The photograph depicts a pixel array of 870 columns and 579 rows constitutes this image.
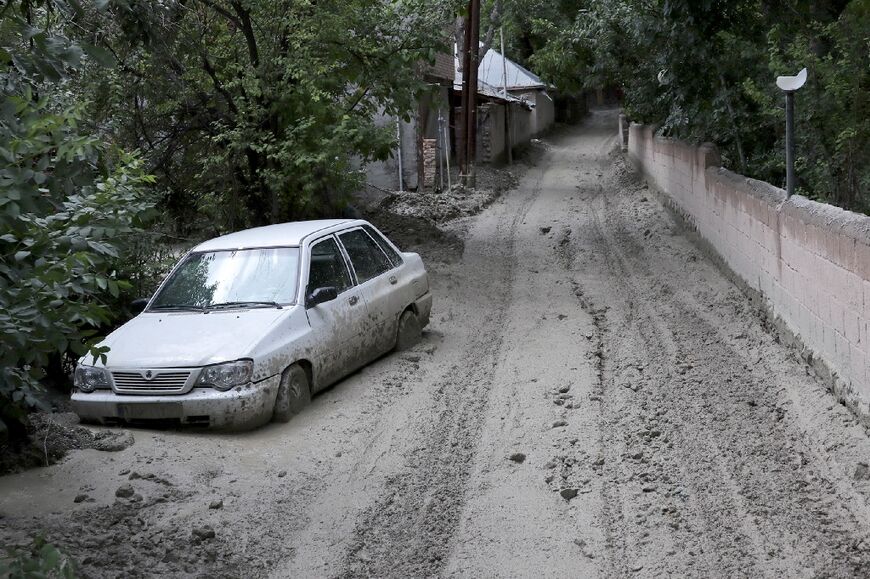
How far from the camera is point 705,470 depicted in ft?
20.9

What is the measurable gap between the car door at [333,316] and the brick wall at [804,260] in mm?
3917

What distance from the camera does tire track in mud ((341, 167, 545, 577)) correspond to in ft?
17.8

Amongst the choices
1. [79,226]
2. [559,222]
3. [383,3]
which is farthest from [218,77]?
[79,226]

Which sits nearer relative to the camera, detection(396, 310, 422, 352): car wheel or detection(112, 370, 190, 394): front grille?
detection(112, 370, 190, 394): front grille

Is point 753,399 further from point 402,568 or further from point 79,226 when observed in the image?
point 79,226

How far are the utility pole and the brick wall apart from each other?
11267 millimetres

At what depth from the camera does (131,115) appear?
1395 cm

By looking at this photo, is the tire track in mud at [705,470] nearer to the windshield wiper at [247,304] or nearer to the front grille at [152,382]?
the windshield wiper at [247,304]

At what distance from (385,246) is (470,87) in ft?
54.1

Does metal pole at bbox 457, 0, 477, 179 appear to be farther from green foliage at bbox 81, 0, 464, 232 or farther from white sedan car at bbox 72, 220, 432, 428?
white sedan car at bbox 72, 220, 432, 428

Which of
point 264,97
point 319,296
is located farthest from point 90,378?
point 264,97

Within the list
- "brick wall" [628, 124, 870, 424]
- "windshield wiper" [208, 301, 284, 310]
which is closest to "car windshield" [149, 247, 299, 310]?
"windshield wiper" [208, 301, 284, 310]

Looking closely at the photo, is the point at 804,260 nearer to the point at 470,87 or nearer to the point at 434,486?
the point at 434,486

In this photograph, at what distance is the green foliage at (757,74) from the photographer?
11.8 meters
